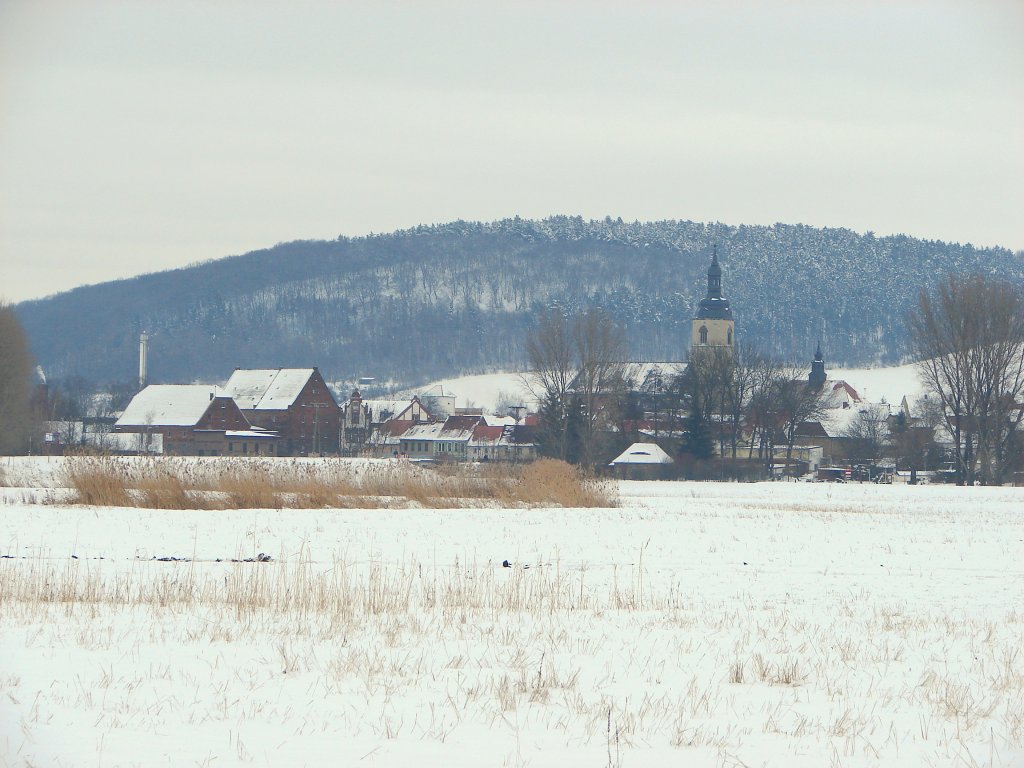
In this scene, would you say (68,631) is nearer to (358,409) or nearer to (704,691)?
(704,691)

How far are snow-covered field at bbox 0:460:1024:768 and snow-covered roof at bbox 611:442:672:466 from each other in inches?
2315

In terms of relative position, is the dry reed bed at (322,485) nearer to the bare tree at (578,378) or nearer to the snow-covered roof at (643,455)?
the bare tree at (578,378)

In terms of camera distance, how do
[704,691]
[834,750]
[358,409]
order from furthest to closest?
[358,409], [704,691], [834,750]

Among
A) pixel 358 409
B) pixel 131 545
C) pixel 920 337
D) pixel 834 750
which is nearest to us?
pixel 834 750

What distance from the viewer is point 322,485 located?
101ft

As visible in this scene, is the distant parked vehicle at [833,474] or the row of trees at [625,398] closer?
the row of trees at [625,398]

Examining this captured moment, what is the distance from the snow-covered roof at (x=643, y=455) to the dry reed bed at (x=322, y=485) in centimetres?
4193

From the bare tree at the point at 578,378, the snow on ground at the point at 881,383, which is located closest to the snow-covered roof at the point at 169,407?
the bare tree at the point at 578,378

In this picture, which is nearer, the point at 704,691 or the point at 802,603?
Answer: the point at 704,691

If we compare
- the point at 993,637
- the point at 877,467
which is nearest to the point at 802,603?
the point at 993,637

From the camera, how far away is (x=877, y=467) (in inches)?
3410

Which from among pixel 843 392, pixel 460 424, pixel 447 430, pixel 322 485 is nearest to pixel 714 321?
pixel 843 392

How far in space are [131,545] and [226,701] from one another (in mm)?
11784

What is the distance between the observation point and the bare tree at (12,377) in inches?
2350
